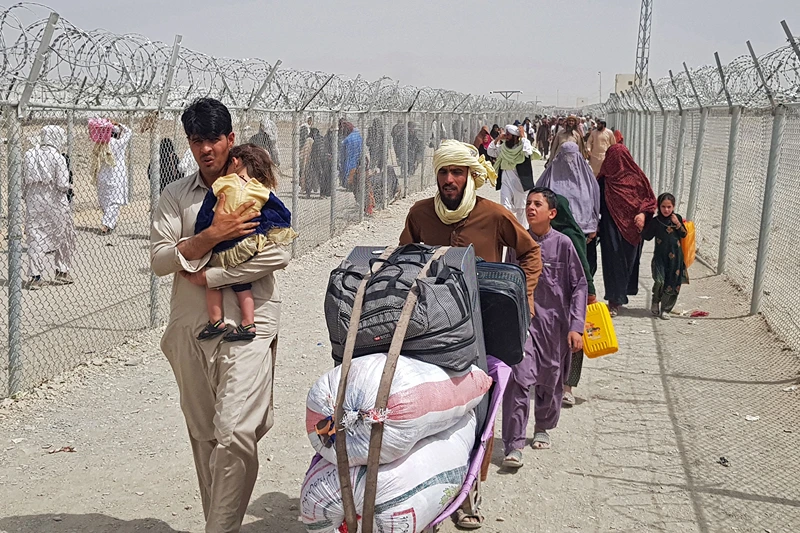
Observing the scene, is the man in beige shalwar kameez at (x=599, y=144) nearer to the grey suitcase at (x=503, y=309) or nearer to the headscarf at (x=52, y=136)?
the headscarf at (x=52, y=136)

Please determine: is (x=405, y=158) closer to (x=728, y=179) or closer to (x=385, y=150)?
(x=385, y=150)

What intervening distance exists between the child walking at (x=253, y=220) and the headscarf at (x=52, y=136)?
22.0 feet

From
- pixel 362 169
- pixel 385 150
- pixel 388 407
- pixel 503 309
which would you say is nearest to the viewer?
pixel 388 407

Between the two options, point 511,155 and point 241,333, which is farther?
point 511,155

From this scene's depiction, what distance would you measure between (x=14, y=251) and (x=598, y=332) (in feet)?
12.9

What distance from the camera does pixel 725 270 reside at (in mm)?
10859

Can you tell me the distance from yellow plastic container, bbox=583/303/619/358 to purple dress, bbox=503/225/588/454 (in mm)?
742

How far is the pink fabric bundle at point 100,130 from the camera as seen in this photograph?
11633 millimetres

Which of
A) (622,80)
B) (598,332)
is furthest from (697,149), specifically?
(622,80)

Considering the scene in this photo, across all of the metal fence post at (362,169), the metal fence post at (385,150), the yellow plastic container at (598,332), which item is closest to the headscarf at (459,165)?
the yellow plastic container at (598,332)

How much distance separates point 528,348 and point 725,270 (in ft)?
22.3

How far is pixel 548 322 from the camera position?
5.06 m

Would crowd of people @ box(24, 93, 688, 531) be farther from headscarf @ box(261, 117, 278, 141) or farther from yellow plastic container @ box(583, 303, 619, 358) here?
headscarf @ box(261, 117, 278, 141)

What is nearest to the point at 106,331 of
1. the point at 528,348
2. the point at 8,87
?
the point at 8,87
